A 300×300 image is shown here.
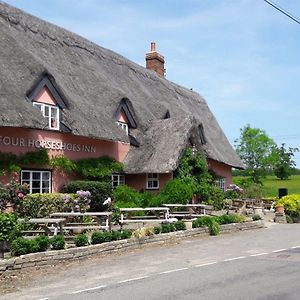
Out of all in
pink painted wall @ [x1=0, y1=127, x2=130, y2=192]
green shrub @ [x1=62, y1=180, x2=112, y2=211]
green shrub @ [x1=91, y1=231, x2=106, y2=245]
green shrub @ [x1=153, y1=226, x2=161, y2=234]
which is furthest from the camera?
green shrub @ [x1=62, y1=180, x2=112, y2=211]

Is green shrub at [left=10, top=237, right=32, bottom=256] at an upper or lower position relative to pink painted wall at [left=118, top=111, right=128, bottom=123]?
lower

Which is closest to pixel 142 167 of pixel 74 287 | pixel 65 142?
pixel 65 142

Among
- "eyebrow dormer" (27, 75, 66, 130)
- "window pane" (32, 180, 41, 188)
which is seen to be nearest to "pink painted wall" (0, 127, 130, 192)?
"eyebrow dormer" (27, 75, 66, 130)

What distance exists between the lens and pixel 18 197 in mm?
18391

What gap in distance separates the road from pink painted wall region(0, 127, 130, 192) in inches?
312

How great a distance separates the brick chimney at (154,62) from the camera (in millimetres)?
42562

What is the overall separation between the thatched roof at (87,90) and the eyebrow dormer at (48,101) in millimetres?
226

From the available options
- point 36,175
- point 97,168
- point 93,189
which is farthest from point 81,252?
point 97,168

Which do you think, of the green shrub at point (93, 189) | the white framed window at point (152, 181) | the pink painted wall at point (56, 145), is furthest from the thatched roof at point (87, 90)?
the green shrub at point (93, 189)

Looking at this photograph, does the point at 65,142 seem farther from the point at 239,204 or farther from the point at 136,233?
the point at 239,204

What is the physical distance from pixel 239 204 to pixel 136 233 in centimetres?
1522

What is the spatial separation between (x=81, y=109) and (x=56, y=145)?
215 centimetres

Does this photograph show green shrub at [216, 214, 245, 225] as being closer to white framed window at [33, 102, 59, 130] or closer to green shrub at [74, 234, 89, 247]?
green shrub at [74, 234, 89, 247]

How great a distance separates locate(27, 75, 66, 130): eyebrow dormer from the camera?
69.7 ft
